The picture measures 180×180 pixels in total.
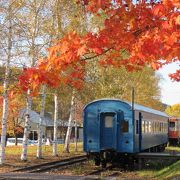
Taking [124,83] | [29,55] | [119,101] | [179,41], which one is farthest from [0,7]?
[124,83]

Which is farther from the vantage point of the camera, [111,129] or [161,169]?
[111,129]

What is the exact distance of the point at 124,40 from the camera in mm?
8680

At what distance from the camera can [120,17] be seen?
8.88 m

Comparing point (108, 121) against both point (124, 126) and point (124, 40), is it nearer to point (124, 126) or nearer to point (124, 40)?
point (124, 126)

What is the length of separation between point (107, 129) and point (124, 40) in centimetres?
1104

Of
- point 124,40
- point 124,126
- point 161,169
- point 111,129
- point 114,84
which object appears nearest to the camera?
point 124,40

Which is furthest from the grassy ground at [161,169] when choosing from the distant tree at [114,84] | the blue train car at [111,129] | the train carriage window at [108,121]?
the distant tree at [114,84]

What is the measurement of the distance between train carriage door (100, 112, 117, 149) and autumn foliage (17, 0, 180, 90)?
389 inches

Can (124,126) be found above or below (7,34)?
below

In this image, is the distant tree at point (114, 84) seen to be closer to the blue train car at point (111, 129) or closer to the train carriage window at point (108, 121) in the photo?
the blue train car at point (111, 129)

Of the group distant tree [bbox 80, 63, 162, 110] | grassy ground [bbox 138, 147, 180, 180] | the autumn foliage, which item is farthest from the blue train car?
the autumn foliage

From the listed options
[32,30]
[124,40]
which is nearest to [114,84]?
[32,30]

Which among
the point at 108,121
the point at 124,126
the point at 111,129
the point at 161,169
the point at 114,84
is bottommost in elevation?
the point at 161,169

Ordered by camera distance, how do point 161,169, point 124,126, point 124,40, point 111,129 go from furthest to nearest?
1. point 111,129
2. point 124,126
3. point 161,169
4. point 124,40
